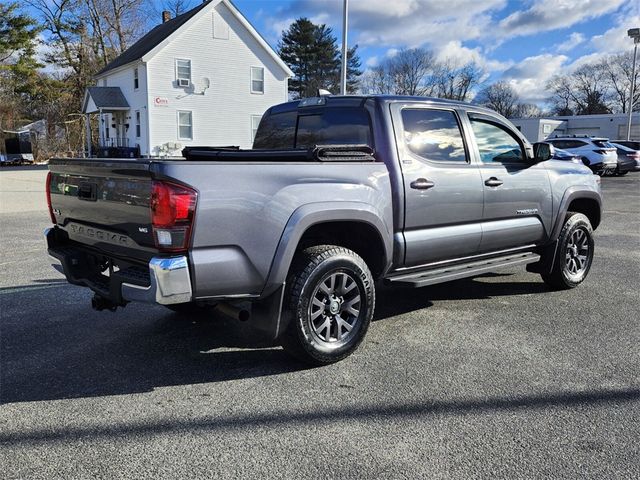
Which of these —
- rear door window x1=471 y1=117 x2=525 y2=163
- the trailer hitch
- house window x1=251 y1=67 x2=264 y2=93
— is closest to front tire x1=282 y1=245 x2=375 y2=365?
the trailer hitch

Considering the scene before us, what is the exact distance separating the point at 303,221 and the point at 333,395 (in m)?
1.16

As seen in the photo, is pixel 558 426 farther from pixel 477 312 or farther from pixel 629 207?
pixel 629 207

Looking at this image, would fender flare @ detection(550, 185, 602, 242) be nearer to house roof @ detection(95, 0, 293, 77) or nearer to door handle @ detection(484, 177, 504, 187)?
door handle @ detection(484, 177, 504, 187)

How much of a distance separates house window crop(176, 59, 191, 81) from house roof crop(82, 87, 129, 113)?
13.3 feet

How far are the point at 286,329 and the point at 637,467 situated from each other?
2161mm

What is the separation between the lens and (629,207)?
14.5 m

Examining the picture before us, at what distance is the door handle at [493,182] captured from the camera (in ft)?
16.6

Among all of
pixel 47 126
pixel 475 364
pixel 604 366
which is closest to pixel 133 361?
pixel 475 364

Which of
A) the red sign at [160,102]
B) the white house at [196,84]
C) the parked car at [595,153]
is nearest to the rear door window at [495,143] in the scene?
the parked car at [595,153]

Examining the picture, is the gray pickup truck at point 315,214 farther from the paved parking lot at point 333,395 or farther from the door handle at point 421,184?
the paved parking lot at point 333,395

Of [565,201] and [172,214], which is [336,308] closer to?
[172,214]

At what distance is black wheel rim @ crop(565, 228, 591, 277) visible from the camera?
615 cm

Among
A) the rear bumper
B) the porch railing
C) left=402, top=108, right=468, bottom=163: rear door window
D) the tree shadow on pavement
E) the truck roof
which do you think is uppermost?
the porch railing

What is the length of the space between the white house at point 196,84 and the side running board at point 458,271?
25855mm
